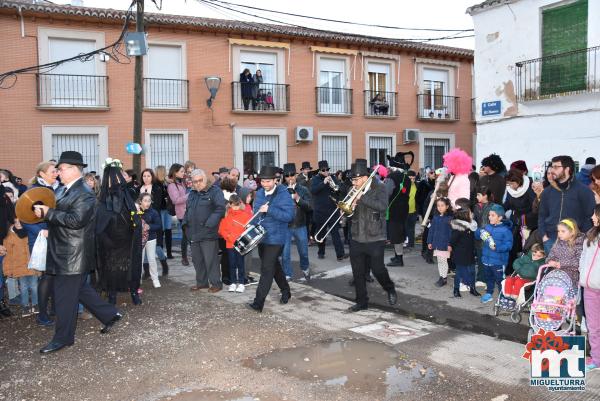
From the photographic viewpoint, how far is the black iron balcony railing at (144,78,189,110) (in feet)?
58.7

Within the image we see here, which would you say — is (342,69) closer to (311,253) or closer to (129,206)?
(311,253)

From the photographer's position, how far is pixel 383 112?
867 inches

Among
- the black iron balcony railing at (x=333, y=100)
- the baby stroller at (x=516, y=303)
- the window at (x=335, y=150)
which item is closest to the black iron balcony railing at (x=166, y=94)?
the black iron balcony railing at (x=333, y=100)

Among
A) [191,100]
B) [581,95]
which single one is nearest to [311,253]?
[581,95]

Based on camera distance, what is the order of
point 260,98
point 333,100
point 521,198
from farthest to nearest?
point 333,100 → point 260,98 → point 521,198

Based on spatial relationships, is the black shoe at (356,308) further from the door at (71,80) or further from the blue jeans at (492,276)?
the door at (71,80)

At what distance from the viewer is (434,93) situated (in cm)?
2361


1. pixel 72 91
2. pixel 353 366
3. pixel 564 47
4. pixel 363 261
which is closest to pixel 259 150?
pixel 72 91

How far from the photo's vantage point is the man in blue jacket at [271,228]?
6590 mm

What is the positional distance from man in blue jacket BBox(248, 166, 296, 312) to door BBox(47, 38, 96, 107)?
12.3 m

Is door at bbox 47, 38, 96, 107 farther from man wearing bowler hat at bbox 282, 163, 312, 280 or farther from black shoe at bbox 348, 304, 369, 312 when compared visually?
black shoe at bbox 348, 304, 369, 312

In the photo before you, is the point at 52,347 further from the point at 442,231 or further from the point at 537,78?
the point at 537,78

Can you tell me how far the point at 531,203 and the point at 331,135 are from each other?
46.3 ft

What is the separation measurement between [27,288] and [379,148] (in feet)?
56.1
